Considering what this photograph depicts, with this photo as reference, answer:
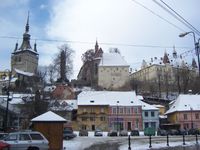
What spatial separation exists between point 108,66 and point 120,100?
5239 cm

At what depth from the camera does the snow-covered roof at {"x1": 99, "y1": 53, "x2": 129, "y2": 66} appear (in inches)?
5571

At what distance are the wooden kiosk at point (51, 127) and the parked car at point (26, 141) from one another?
126 inches

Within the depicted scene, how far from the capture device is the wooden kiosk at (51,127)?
1083 inches

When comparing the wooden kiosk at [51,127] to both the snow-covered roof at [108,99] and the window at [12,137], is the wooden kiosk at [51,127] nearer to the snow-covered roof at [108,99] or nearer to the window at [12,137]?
the window at [12,137]

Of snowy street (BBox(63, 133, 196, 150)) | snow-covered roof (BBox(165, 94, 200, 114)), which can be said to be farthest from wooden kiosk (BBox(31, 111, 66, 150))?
snow-covered roof (BBox(165, 94, 200, 114))

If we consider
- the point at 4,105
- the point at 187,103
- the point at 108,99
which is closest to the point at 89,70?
the point at 108,99

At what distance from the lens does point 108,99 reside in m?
89.4

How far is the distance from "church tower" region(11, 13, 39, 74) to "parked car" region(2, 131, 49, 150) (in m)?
125

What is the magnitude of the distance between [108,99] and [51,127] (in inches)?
2439

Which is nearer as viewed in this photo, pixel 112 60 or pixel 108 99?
pixel 108 99

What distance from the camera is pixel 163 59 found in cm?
15975

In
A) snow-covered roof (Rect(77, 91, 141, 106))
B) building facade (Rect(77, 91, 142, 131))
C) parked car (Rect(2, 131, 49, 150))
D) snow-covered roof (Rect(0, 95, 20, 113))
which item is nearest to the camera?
parked car (Rect(2, 131, 49, 150))

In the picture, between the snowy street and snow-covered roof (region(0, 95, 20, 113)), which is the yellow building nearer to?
snow-covered roof (region(0, 95, 20, 113))

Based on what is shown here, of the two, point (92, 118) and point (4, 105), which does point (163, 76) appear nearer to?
point (92, 118)
